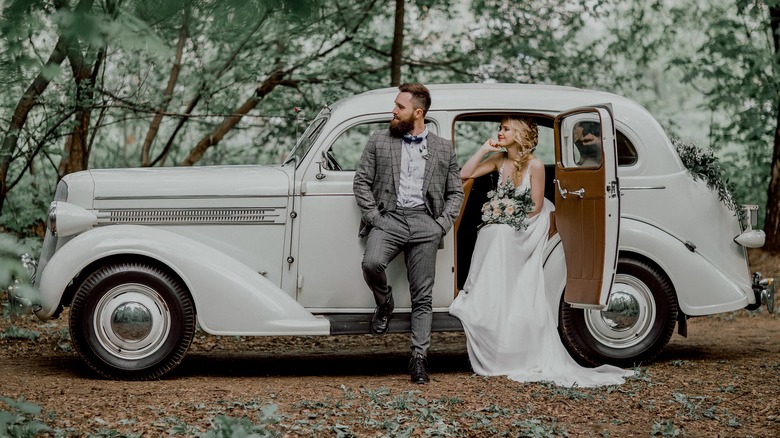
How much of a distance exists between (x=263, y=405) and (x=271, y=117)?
6415 mm

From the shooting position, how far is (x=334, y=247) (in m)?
6.77

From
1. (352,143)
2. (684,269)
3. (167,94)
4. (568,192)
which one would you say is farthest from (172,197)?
(352,143)

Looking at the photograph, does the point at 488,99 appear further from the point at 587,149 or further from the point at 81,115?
the point at 81,115

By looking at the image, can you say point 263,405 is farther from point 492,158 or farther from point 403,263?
point 492,158

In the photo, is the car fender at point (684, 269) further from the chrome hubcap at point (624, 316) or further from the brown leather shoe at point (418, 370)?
the brown leather shoe at point (418, 370)

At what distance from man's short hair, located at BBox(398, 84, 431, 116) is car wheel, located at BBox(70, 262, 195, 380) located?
2.10 m

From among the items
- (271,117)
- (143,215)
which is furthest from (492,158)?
(271,117)

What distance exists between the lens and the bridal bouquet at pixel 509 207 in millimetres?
6848

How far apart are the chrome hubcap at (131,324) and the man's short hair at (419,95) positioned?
2224 mm

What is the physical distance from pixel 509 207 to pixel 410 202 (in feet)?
2.50

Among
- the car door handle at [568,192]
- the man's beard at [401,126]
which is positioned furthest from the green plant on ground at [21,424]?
the car door handle at [568,192]

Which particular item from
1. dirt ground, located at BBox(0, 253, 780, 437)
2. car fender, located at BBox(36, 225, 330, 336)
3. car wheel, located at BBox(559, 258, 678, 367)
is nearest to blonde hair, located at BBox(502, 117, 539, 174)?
car wheel, located at BBox(559, 258, 678, 367)

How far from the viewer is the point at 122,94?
1125cm

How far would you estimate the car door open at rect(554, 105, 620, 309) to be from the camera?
20.9 feet
